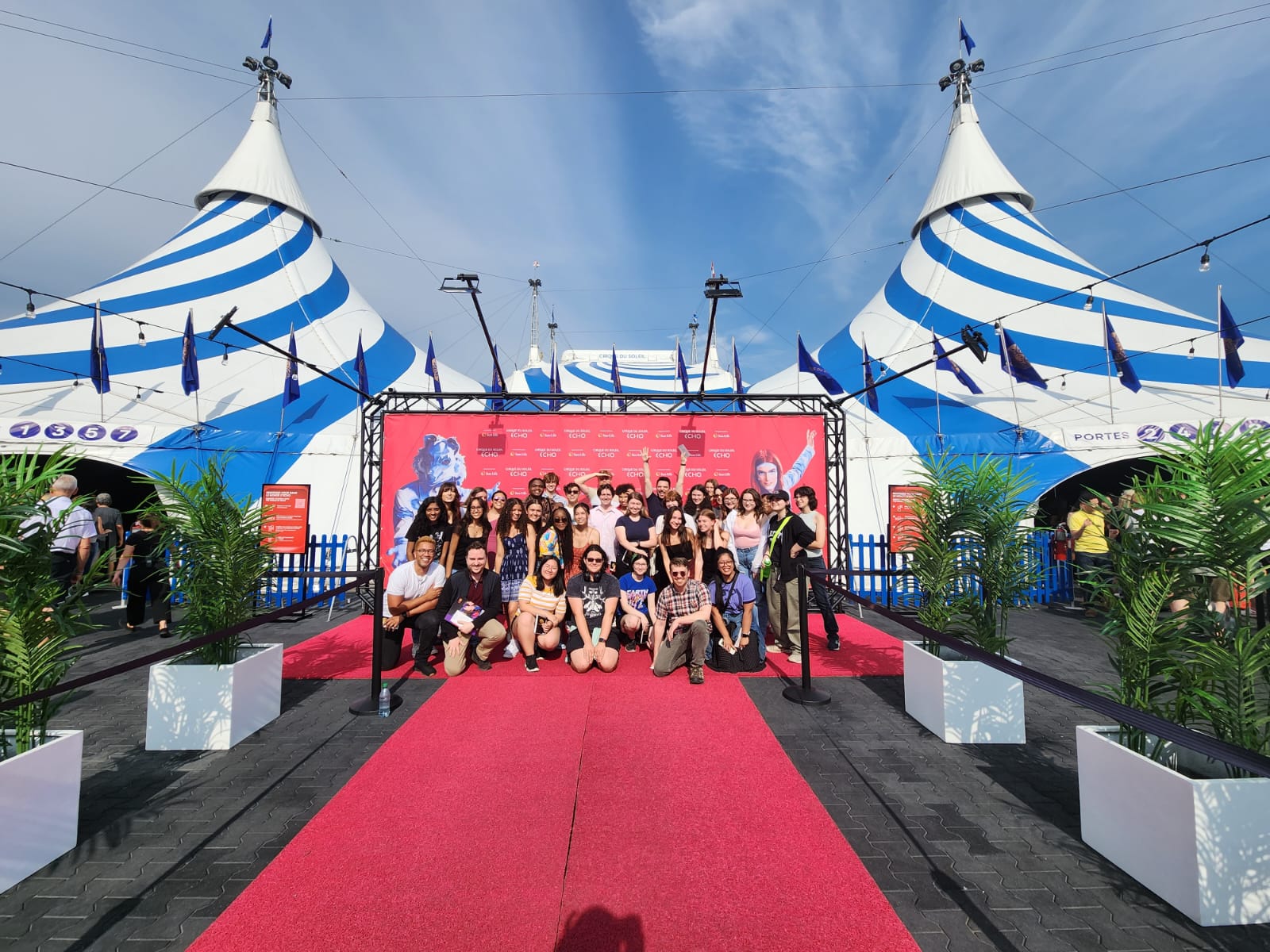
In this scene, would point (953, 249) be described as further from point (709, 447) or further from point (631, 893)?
point (631, 893)

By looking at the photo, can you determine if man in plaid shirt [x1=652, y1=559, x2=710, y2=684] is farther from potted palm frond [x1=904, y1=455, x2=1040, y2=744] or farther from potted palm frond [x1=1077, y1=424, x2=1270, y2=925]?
potted palm frond [x1=1077, y1=424, x2=1270, y2=925]

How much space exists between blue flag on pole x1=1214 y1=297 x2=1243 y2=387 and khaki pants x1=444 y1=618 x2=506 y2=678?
12623mm

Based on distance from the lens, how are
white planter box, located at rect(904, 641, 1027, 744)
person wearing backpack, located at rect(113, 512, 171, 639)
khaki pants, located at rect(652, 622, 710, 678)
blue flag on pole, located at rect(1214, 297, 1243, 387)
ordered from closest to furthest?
white planter box, located at rect(904, 641, 1027, 744)
khaki pants, located at rect(652, 622, 710, 678)
person wearing backpack, located at rect(113, 512, 171, 639)
blue flag on pole, located at rect(1214, 297, 1243, 387)

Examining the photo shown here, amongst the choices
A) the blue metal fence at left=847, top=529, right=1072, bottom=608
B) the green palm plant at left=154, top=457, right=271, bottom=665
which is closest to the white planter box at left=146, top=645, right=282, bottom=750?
the green palm plant at left=154, top=457, right=271, bottom=665

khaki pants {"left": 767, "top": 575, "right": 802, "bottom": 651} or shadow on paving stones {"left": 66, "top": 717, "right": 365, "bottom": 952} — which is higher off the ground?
khaki pants {"left": 767, "top": 575, "right": 802, "bottom": 651}

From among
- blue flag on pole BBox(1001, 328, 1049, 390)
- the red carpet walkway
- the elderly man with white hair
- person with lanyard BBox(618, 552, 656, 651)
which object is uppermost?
blue flag on pole BBox(1001, 328, 1049, 390)

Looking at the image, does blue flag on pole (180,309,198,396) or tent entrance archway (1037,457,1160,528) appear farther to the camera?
tent entrance archway (1037,457,1160,528)

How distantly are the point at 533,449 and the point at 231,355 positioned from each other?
8.18m

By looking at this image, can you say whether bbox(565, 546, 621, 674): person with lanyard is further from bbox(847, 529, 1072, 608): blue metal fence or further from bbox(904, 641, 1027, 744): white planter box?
bbox(847, 529, 1072, 608): blue metal fence

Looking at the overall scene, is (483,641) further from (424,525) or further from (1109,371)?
(1109,371)

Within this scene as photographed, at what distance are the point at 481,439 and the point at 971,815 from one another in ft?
24.1

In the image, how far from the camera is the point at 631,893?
2.21 meters

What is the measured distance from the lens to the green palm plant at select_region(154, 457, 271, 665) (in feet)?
12.1

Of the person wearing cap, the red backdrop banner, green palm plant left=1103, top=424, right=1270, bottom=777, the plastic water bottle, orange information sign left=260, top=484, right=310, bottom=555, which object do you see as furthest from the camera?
the red backdrop banner
